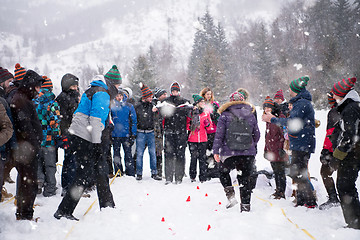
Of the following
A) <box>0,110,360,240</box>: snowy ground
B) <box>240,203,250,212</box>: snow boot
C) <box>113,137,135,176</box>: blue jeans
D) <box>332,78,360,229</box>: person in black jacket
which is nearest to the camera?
<box>0,110,360,240</box>: snowy ground

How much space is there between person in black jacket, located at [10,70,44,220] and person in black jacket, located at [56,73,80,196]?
148 centimetres

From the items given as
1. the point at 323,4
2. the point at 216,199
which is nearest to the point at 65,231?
the point at 216,199

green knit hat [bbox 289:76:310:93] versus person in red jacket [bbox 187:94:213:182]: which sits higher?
green knit hat [bbox 289:76:310:93]

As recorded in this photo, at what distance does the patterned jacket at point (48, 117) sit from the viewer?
5.18 m

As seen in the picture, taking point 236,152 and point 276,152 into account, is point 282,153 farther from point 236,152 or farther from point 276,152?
point 236,152

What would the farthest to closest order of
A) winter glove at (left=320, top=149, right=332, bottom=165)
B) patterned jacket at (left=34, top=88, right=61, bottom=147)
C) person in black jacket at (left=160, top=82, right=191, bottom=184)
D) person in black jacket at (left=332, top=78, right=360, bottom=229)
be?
person in black jacket at (left=160, top=82, right=191, bottom=184)
patterned jacket at (left=34, top=88, right=61, bottom=147)
winter glove at (left=320, top=149, right=332, bottom=165)
person in black jacket at (left=332, top=78, right=360, bottom=229)

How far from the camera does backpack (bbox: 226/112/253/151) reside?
4239mm

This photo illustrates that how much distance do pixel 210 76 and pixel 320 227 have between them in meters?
29.7

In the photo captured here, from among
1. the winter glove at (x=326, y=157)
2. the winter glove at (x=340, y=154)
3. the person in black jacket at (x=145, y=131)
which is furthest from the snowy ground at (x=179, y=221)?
the person in black jacket at (x=145, y=131)

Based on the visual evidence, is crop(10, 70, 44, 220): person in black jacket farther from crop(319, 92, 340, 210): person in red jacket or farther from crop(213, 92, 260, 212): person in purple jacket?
crop(319, 92, 340, 210): person in red jacket

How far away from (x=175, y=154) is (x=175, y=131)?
63cm

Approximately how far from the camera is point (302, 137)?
4.43 metres

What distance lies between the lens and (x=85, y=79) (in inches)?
3861

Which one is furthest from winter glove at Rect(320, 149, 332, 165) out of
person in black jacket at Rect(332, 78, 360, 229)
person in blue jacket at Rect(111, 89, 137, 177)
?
person in blue jacket at Rect(111, 89, 137, 177)
